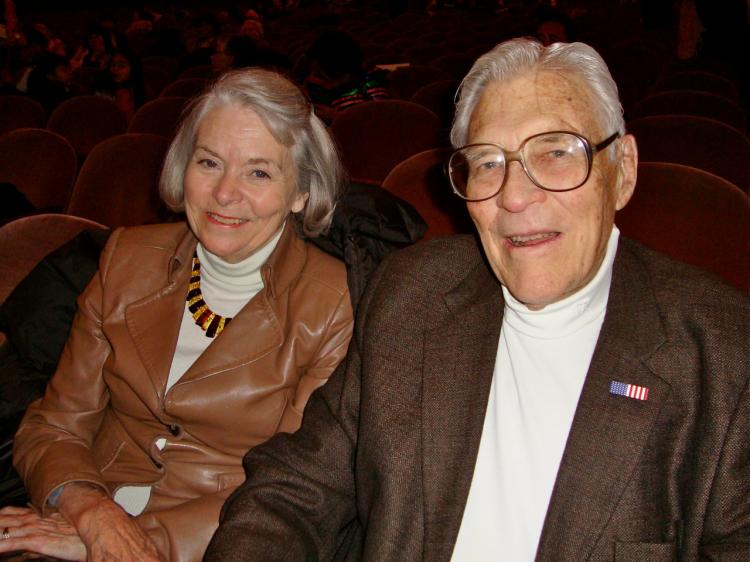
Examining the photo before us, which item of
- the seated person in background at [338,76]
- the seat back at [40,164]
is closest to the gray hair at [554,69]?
the seat back at [40,164]

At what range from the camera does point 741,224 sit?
6.38 feet

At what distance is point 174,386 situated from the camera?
1675mm

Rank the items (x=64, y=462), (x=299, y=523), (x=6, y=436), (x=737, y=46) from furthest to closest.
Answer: (x=737, y=46) < (x=6, y=436) < (x=64, y=462) < (x=299, y=523)

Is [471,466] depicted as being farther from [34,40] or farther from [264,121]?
[34,40]

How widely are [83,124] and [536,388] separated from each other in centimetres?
430

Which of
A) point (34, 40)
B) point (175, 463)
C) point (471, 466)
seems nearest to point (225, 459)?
point (175, 463)

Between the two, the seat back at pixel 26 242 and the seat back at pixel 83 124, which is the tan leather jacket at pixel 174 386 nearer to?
the seat back at pixel 26 242

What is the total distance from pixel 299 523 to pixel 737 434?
0.81 metres

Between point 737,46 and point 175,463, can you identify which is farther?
point 737,46

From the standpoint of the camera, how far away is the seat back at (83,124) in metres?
4.71

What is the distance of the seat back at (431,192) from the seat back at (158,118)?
7.15ft

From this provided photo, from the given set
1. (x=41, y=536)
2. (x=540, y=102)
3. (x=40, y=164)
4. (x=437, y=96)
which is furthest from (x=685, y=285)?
(x=437, y=96)

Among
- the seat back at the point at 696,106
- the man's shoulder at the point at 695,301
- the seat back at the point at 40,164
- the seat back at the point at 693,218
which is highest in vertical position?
the seat back at the point at 696,106

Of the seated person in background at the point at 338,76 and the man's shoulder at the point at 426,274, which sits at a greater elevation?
the seated person in background at the point at 338,76
